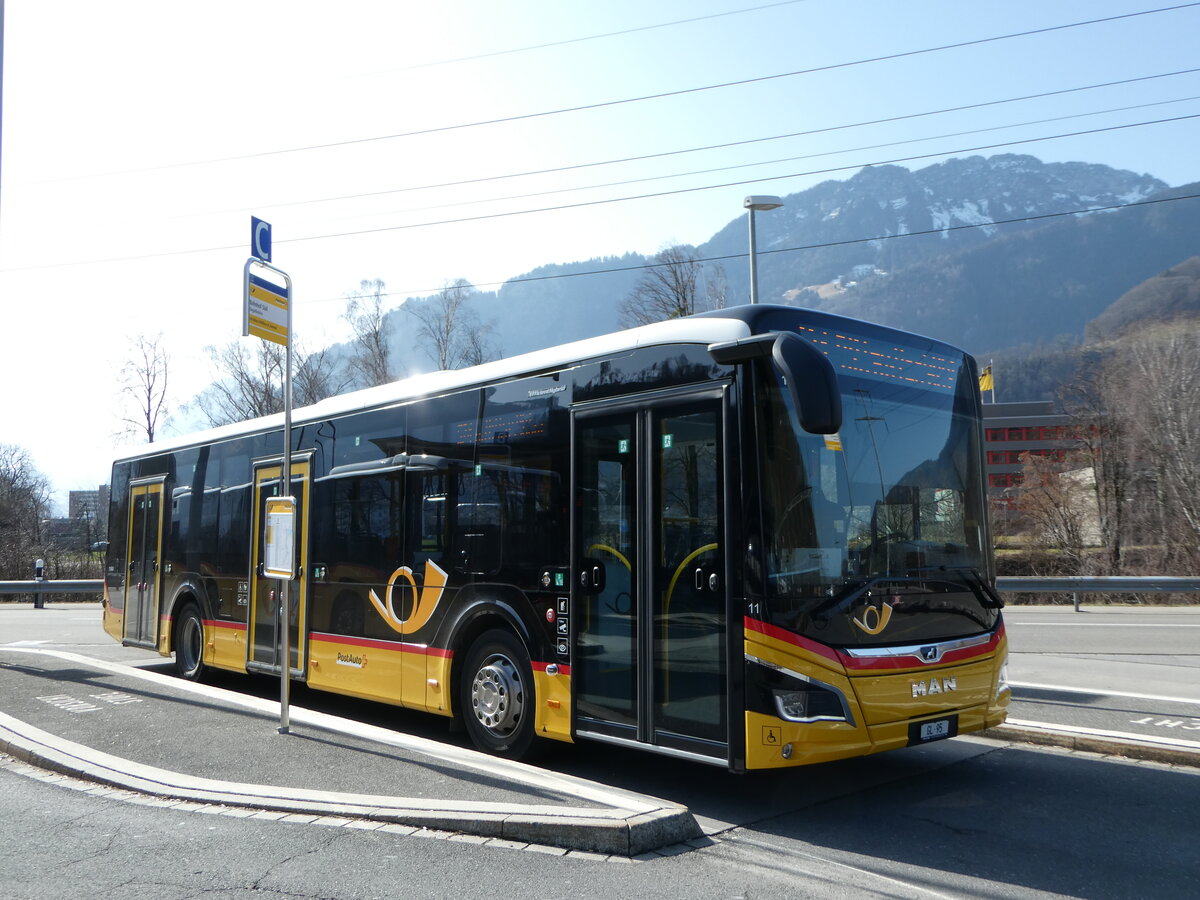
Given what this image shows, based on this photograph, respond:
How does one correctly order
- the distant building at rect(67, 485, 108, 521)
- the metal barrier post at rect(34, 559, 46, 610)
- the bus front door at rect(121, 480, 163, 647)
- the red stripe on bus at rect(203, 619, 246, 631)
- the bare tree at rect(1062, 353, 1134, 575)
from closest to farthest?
the red stripe on bus at rect(203, 619, 246, 631) → the bus front door at rect(121, 480, 163, 647) → the metal barrier post at rect(34, 559, 46, 610) → the bare tree at rect(1062, 353, 1134, 575) → the distant building at rect(67, 485, 108, 521)

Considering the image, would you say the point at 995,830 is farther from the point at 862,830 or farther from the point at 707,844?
the point at 707,844

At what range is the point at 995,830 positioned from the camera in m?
5.90

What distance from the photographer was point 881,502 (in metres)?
6.37

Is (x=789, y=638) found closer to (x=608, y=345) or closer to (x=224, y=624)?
(x=608, y=345)

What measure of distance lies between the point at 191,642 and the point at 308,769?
679 centimetres

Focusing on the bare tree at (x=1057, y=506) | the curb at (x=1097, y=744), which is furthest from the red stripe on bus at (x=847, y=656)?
the bare tree at (x=1057, y=506)

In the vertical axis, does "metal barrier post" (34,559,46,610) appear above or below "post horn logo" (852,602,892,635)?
below

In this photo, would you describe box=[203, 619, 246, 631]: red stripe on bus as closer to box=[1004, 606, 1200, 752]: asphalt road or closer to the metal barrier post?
box=[1004, 606, 1200, 752]: asphalt road

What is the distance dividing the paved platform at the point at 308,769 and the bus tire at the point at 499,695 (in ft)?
1.57

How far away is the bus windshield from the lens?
5.97 meters

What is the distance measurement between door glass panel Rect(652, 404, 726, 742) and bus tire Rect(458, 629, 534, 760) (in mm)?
1466

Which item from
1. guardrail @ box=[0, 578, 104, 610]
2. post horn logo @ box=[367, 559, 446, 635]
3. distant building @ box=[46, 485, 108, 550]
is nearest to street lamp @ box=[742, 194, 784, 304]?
post horn logo @ box=[367, 559, 446, 635]

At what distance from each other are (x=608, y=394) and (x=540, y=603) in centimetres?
167

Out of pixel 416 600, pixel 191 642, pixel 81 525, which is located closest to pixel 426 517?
pixel 416 600
